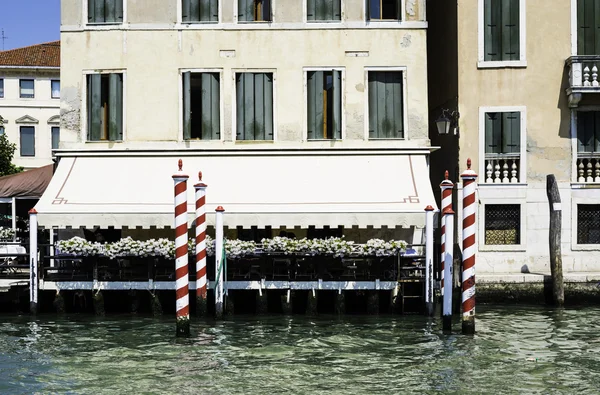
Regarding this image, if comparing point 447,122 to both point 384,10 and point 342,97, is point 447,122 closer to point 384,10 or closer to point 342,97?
point 342,97

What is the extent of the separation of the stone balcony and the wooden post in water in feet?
6.14

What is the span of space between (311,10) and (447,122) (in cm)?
351

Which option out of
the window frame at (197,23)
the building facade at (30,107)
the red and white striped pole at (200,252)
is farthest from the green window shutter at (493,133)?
the building facade at (30,107)

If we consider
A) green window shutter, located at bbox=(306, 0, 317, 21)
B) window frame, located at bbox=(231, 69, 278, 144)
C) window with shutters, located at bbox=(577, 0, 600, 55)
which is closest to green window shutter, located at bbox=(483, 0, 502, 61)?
window with shutters, located at bbox=(577, 0, 600, 55)

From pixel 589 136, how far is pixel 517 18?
9.22 ft

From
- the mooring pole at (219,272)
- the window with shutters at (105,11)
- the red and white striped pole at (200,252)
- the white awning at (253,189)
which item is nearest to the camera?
the red and white striped pole at (200,252)

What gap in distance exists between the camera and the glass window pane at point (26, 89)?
4647cm

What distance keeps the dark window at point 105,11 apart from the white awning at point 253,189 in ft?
9.03

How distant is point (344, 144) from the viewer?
2030 cm

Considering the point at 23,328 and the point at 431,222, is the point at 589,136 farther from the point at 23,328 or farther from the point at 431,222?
the point at 23,328

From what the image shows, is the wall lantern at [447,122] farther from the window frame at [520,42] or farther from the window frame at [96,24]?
the window frame at [96,24]

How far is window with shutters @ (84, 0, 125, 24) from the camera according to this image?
2056 cm

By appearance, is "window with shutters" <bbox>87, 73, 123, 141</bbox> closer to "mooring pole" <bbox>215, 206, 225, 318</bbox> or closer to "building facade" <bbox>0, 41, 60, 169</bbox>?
"mooring pole" <bbox>215, 206, 225, 318</bbox>

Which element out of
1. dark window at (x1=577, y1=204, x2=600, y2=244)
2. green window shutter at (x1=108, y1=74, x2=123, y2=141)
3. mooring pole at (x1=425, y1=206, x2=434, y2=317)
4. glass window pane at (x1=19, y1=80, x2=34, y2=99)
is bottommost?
mooring pole at (x1=425, y1=206, x2=434, y2=317)
